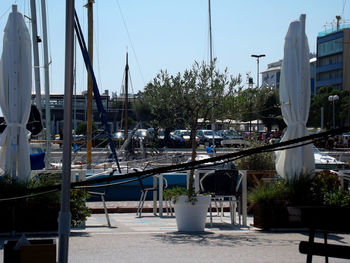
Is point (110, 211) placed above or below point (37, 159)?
below

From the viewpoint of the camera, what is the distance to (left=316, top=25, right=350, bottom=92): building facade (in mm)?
92875

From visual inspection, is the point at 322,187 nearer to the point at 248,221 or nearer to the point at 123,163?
the point at 248,221

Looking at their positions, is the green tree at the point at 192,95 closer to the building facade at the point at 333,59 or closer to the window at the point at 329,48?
the building facade at the point at 333,59

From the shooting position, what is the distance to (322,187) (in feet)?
38.3

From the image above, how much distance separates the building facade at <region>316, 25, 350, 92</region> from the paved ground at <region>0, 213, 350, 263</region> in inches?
3222

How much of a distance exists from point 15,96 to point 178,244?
4119 millimetres

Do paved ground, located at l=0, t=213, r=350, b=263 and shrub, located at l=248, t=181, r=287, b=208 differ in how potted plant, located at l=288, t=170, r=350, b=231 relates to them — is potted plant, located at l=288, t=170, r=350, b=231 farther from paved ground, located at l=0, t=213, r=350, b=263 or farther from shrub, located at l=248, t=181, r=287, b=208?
paved ground, located at l=0, t=213, r=350, b=263

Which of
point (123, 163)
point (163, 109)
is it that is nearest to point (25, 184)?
point (163, 109)

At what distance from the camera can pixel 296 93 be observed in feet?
41.0

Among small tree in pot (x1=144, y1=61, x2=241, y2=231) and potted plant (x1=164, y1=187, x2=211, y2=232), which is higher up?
small tree in pot (x1=144, y1=61, x2=241, y2=231)

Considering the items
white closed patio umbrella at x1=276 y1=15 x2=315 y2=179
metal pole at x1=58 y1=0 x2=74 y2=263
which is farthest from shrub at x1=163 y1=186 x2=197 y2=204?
metal pole at x1=58 y1=0 x2=74 y2=263

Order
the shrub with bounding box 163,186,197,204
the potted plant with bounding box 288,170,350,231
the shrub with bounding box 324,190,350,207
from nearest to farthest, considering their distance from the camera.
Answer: the shrub with bounding box 324,190,350,207 < the potted plant with bounding box 288,170,350,231 < the shrub with bounding box 163,186,197,204

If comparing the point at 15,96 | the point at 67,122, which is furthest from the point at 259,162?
the point at 67,122

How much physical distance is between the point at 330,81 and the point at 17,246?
98.7 m
